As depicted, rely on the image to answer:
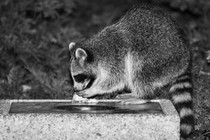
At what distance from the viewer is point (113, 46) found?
17.7ft

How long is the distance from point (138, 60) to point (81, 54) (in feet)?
2.08

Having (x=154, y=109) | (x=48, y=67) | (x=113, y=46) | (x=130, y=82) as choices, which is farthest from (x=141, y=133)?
(x=48, y=67)

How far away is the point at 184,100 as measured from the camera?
4.80 m

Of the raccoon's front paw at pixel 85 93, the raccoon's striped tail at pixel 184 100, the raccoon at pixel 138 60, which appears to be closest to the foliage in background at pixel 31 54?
the raccoon's front paw at pixel 85 93

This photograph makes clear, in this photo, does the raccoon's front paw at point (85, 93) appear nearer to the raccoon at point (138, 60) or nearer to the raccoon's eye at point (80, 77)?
the raccoon at point (138, 60)

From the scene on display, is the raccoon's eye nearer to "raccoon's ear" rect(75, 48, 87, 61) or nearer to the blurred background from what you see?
"raccoon's ear" rect(75, 48, 87, 61)

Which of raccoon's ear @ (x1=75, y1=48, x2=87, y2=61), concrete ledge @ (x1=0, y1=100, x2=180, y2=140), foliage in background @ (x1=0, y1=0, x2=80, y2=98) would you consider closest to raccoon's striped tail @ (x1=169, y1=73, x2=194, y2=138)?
concrete ledge @ (x1=0, y1=100, x2=180, y2=140)

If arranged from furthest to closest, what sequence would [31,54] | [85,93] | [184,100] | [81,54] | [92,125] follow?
[31,54]
[85,93]
[81,54]
[184,100]
[92,125]

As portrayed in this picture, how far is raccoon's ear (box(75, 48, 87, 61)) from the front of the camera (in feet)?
16.6

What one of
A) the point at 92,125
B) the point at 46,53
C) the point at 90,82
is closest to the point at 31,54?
the point at 46,53

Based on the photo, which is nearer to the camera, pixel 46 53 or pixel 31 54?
pixel 31 54

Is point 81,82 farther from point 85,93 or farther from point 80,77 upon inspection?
point 85,93

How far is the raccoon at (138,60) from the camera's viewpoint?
202 inches

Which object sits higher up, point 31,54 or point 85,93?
point 85,93
